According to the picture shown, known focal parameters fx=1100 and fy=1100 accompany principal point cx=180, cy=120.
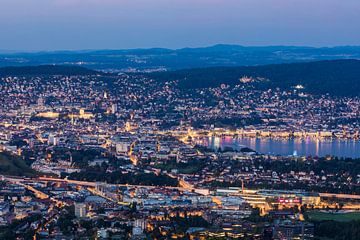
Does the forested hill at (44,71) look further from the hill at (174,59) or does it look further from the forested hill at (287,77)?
the hill at (174,59)

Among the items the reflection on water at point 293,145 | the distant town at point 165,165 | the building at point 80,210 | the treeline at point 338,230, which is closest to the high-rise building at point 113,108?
the distant town at point 165,165

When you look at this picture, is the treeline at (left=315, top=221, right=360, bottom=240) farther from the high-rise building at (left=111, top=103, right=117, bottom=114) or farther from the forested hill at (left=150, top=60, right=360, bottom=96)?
the forested hill at (left=150, top=60, right=360, bottom=96)

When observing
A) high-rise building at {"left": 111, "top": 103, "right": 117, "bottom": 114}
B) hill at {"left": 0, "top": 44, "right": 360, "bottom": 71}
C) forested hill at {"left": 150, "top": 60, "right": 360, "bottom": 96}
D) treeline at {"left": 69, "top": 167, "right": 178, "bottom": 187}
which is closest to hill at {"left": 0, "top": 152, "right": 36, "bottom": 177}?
treeline at {"left": 69, "top": 167, "right": 178, "bottom": 187}

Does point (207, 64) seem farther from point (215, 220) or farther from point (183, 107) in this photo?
point (215, 220)

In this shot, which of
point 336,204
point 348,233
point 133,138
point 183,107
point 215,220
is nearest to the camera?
point 348,233

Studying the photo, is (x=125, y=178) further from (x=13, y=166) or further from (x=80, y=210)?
(x=80, y=210)

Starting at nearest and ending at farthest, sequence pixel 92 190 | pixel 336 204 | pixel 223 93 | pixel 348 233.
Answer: pixel 348 233 < pixel 336 204 < pixel 92 190 < pixel 223 93

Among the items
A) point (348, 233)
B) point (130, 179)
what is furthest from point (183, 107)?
point (348, 233)
